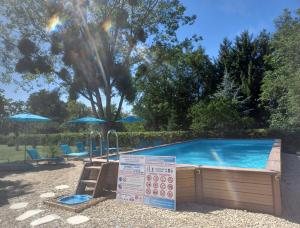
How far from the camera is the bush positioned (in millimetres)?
15289

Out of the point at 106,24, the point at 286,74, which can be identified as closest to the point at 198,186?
the point at 286,74

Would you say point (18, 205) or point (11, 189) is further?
point (11, 189)

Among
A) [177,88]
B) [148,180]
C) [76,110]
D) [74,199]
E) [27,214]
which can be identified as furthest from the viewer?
[76,110]

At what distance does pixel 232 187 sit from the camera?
15.8 feet

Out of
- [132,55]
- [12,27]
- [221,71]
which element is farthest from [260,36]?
[12,27]

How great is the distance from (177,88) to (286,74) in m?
10.6

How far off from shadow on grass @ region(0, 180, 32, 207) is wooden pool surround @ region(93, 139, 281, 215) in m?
3.92

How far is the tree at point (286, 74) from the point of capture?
510 inches

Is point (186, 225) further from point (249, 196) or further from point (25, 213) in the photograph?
point (25, 213)

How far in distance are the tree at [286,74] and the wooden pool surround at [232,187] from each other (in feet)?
31.1

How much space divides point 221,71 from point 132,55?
35.0ft

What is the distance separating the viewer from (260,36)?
80.0 feet

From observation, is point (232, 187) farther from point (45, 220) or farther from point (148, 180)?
point (45, 220)

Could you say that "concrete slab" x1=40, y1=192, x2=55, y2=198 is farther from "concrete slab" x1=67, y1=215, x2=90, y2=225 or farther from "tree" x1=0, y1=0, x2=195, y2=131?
"tree" x1=0, y1=0, x2=195, y2=131
